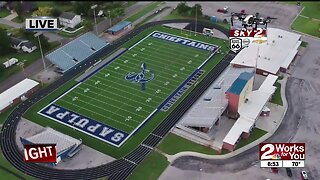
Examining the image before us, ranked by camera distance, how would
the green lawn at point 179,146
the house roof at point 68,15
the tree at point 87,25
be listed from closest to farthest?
1. the green lawn at point 179,146
2. the tree at point 87,25
3. the house roof at point 68,15

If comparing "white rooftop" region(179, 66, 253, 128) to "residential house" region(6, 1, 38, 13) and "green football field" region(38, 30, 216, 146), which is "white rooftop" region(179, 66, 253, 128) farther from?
"residential house" region(6, 1, 38, 13)

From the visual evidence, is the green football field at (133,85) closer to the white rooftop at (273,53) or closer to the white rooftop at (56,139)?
the white rooftop at (56,139)

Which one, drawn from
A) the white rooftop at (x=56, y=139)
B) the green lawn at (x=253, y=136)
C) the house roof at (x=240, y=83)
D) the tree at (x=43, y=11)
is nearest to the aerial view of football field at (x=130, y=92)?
the white rooftop at (x=56, y=139)

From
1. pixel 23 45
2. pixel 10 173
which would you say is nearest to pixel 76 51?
pixel 23 45

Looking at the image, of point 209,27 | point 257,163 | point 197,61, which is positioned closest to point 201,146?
point 257,163

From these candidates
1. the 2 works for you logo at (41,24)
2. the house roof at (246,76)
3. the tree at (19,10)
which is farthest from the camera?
the tree at (19,10)

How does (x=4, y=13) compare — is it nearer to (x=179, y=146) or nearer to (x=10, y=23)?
(x=10, y=23)

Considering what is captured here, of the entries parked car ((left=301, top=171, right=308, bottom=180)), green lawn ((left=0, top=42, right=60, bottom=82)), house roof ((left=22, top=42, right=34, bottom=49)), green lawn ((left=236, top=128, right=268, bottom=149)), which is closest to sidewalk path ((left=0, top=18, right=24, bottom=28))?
house roof ((left=22, top=42, right=34, bottom=49))

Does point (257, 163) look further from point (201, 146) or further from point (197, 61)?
point (197, 61)
